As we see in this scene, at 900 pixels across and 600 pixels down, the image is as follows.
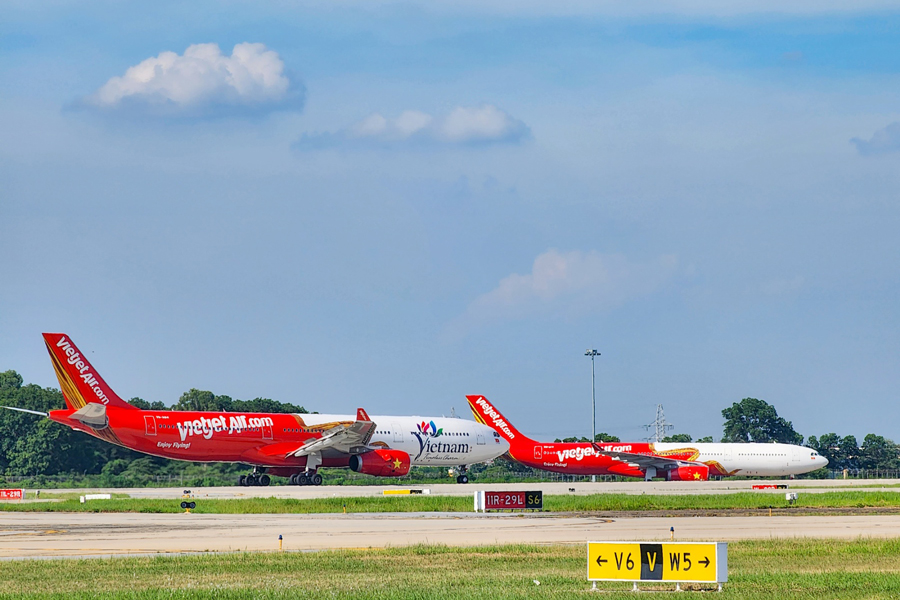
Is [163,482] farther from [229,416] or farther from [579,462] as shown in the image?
[579,462]

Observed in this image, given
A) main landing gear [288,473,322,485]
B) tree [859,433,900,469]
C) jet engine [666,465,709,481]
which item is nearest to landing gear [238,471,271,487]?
main landing gear [288,473,322,485]

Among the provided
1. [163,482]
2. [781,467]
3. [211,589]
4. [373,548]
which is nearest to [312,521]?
[373,548]

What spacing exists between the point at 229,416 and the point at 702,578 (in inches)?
1990

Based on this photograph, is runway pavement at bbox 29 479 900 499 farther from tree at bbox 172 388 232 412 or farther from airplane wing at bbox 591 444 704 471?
tree at bbox 172 388 232 412

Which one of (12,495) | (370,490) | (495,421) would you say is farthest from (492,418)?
(12,495)

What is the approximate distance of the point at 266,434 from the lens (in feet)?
221

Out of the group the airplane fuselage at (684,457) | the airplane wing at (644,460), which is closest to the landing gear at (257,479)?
the airplane fuselage at (684,457)

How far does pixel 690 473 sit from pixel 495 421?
16072 mm

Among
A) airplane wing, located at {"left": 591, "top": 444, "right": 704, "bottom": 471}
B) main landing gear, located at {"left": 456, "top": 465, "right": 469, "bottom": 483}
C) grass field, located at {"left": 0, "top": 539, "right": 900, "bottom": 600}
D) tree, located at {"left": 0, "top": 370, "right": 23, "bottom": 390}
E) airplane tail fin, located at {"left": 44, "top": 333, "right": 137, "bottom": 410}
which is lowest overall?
grass field, located at {"left": 0, "top": 539, "right": 900, "bottom": 600}

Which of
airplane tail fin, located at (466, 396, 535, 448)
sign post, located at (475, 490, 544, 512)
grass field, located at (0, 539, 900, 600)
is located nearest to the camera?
grass field, located at (0, 539, 900, 600)

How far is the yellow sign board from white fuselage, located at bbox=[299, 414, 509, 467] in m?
51.0

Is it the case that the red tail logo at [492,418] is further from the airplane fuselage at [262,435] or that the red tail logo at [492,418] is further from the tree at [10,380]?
the tree at [10,380]

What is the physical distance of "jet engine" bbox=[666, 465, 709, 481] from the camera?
290 feet

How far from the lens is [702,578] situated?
19.0m
